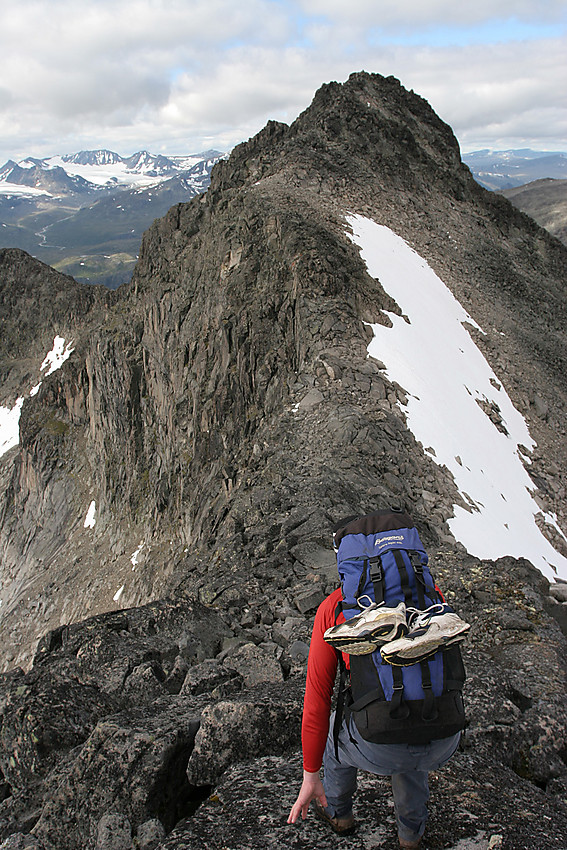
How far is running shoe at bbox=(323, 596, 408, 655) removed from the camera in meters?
3.74

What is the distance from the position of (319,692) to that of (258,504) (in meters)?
10.3

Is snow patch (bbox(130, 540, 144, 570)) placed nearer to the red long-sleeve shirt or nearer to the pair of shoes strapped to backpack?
the red long-sleeve shirt

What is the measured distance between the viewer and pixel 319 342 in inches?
813

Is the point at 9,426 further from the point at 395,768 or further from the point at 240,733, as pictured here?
the point at 395,768

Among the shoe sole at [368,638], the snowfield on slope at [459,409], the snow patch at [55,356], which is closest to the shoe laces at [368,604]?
the shoe sole at [368,638]

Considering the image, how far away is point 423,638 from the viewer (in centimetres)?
372

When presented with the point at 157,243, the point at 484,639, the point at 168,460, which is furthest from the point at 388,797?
the point at 157,243

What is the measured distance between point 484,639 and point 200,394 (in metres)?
24.2

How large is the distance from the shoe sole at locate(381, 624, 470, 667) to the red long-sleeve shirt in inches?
25.6

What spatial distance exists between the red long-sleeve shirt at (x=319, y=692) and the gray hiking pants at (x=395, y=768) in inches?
8.1

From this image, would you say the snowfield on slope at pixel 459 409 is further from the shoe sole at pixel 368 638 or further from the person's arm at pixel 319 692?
the shoe sole at pixel 368 638

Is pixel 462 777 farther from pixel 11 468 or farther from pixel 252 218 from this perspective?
pixel 11 468

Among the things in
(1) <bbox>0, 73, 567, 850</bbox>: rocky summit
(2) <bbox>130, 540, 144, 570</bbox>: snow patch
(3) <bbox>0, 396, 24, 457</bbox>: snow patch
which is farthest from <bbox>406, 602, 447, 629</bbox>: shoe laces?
(3) <bbox>0, 396, 24, 457</bbox>: snow patch

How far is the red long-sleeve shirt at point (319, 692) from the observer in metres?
4.29
